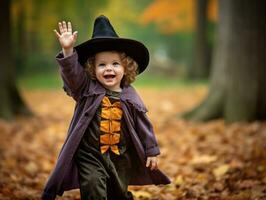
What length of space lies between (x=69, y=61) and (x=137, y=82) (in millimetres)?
18389

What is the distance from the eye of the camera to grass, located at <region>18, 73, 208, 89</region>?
782 inches

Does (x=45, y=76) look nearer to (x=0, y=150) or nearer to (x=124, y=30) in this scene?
(x=124, y=30)

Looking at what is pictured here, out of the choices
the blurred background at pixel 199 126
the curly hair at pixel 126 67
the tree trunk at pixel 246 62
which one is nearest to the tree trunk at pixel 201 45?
the blurred background at pixel 199 126

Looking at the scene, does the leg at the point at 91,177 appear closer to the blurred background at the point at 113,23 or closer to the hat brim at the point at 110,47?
the hat brim at the point at 110,47

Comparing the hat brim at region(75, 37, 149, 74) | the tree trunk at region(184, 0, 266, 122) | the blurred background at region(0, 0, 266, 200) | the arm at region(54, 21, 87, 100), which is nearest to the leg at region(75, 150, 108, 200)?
the arm at region(54, 21, 87, 100)

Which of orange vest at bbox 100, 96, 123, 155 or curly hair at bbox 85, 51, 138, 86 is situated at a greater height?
curly hair at bbox 85, 51, 138, 86

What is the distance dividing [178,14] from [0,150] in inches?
617

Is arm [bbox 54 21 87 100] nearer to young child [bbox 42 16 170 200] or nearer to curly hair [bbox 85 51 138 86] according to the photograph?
young child [bbox 42 16 170 200]

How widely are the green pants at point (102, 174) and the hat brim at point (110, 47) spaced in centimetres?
71

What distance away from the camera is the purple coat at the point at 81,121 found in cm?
354

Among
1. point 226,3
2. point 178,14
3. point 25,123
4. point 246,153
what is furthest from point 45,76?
point 246,153

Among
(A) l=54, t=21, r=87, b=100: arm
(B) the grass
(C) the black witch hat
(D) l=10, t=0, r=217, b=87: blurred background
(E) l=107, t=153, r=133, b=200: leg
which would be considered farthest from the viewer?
(B) the grass

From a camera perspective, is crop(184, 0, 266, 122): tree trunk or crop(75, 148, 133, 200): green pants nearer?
crop(75, 148, 133, 200): green pants

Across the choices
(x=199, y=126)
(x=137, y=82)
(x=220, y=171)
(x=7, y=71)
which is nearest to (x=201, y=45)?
(x=137, y=82)
